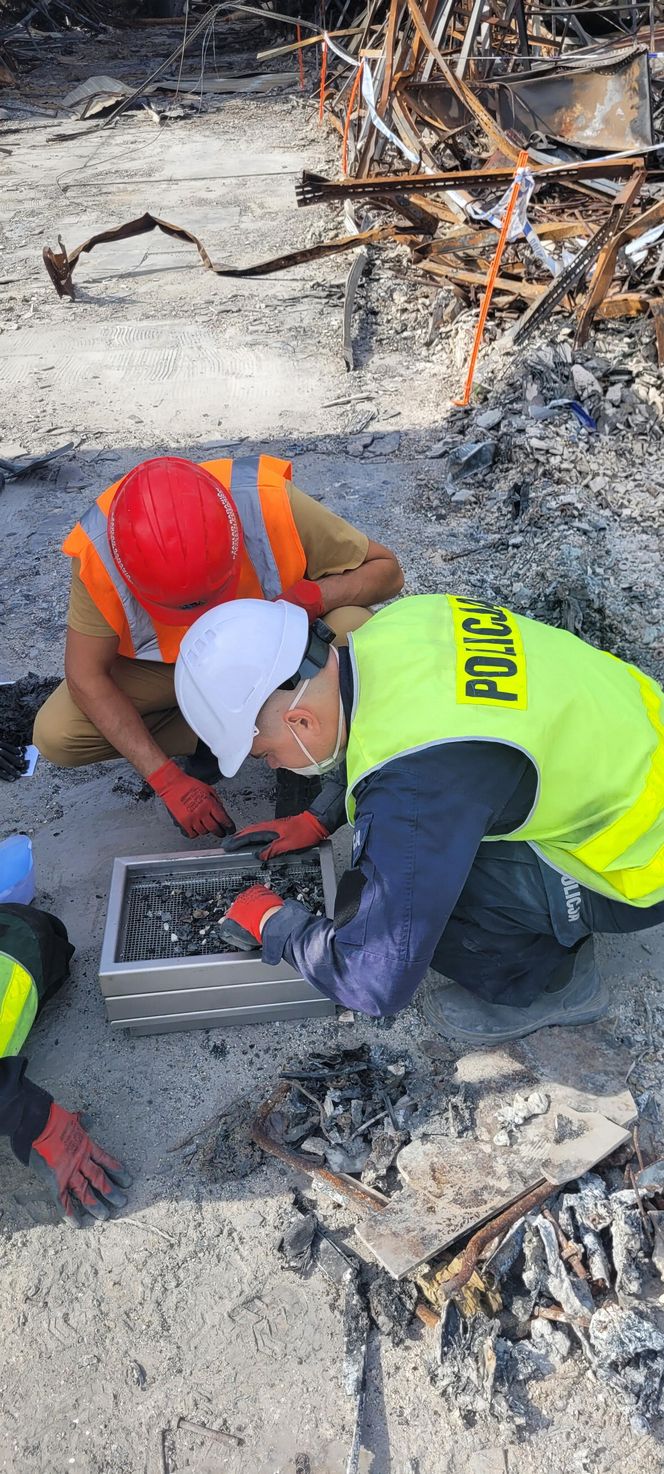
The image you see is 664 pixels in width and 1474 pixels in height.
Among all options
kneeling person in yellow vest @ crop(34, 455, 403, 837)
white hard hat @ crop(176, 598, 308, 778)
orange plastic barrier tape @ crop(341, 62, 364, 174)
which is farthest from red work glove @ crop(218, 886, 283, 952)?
orange plastic barrier tape @ crop(341, 62, 364, 174)

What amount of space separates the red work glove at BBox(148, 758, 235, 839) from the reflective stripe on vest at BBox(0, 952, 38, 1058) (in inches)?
28.0

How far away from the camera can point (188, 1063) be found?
2936 mm

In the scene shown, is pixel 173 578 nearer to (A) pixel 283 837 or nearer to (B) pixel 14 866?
(A) pixel 283 837

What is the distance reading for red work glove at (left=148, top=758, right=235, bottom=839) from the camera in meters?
3.22

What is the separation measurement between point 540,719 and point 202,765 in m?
1.80

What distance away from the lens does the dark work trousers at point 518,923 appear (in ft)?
8.46

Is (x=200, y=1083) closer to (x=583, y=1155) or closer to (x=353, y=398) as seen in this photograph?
(x=583, y=1155)

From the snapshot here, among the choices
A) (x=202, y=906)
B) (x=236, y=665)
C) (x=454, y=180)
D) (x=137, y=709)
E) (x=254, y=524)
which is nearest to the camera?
(x=236, y=665)

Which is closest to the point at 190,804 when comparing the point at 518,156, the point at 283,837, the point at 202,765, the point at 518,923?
the point at 283,837

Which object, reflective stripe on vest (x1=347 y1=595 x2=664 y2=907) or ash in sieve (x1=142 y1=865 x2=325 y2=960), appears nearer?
reflective stripe on vest (x1=347 y1=595 x2=664 y2=907)

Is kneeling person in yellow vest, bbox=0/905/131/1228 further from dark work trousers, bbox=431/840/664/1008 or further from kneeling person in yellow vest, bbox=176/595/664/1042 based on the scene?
dark work trousers, bbox=431/840/664/1008

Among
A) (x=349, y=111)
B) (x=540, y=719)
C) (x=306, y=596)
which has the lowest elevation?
(x=306, y=596)

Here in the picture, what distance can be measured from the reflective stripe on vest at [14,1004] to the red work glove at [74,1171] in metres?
0.21

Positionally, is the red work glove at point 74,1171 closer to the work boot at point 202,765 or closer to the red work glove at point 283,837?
the red work glove at point 283,837
